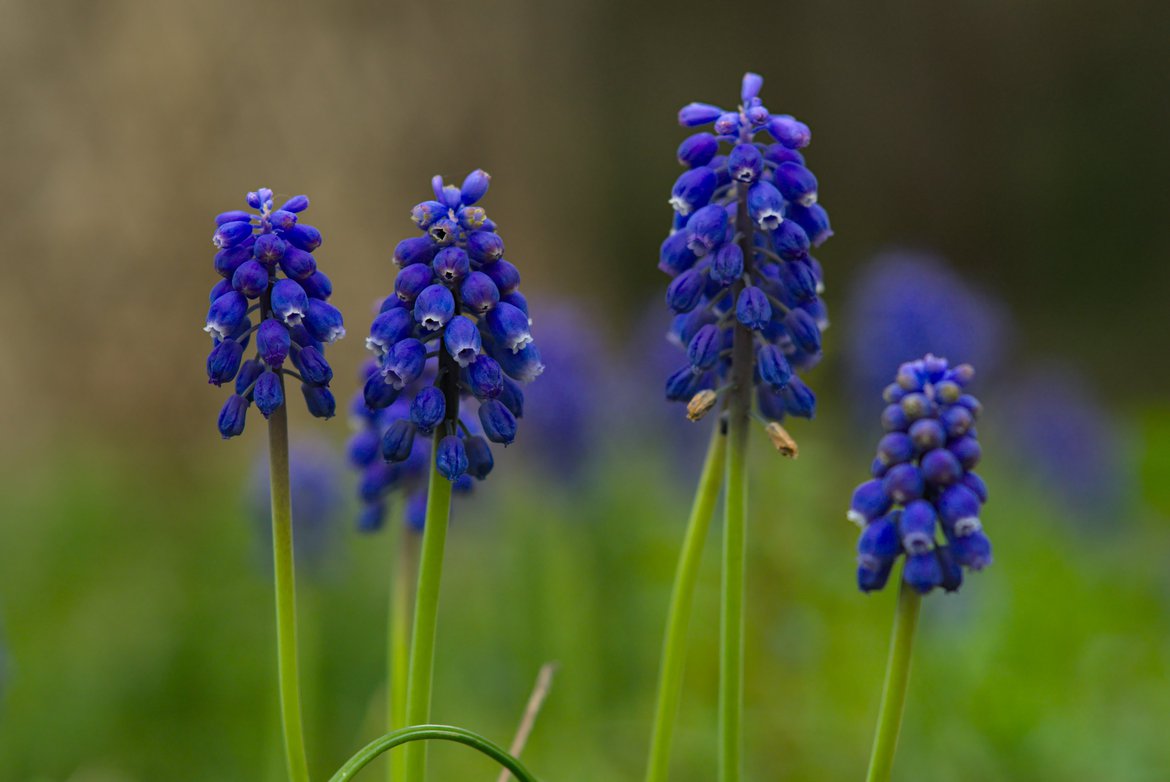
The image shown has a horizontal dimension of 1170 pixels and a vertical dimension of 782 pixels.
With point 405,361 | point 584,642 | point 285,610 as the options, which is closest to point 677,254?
point 405,361

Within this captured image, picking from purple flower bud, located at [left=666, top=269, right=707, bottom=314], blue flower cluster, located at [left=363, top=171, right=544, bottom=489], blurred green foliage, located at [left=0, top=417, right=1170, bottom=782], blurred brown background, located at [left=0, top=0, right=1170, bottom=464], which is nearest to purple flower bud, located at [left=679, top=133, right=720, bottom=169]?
purple flower bud, located at [left=666, top=269, right=707, bottom=314]

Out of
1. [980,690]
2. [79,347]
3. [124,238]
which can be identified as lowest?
[980,690]

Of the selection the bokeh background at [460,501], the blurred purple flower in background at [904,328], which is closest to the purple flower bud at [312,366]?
the bokeh background at [460,501]

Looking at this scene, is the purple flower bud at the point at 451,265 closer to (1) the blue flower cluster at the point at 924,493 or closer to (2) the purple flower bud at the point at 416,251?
(2) the purple flower bud at the point at 416,251

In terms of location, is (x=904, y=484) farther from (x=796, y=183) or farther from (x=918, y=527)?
(x=796, y=183)

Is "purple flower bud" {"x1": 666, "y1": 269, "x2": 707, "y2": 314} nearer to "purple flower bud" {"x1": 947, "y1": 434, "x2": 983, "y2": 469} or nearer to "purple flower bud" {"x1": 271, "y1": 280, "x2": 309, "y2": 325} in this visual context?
"purple flower bud" {"x1": 947, "y1": 434, "x2": 983, "y2": 469}

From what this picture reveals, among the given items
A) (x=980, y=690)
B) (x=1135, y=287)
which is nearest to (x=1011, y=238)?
(x=1135, y=287)

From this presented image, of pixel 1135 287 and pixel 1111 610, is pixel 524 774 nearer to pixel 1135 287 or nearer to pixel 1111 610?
pixel 1111 610
